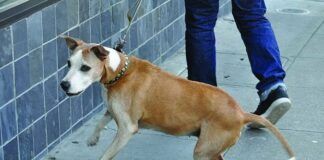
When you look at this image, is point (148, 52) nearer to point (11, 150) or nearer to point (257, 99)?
point (257, 99)

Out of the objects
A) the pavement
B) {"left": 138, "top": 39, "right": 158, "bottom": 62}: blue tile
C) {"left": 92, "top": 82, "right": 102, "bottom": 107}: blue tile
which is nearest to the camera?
the pavement

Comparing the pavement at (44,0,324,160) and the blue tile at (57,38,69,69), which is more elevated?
the blue tile at (57,38,69,69)

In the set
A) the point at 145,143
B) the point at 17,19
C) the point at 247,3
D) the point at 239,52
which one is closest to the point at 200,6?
the point at 247,3

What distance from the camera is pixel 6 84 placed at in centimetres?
514

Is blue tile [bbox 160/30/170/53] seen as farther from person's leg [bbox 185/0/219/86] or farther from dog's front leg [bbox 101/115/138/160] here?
dog's front leg [bbox 101/115/138/160]

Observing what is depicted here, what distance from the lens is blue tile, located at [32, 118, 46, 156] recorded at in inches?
218

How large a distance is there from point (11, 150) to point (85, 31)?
1.28m

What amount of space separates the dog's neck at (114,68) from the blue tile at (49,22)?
2.54 feet

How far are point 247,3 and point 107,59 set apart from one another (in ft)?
5.56

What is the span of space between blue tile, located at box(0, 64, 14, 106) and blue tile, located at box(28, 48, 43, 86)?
245 mm

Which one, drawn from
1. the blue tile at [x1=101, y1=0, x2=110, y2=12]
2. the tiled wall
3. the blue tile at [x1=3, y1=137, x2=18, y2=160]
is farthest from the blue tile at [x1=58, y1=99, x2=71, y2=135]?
the blue tile at [x1=101, y1=0, x2=110, y2=12]

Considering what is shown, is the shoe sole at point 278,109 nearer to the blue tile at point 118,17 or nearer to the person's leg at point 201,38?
the person's leg at point 201,38

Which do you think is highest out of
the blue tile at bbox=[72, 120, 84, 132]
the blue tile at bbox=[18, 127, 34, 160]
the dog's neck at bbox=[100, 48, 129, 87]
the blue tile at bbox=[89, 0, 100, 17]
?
the dog's neck at bbox=[100, 48, 129, 87]

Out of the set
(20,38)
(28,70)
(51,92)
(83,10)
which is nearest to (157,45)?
(83,10)
